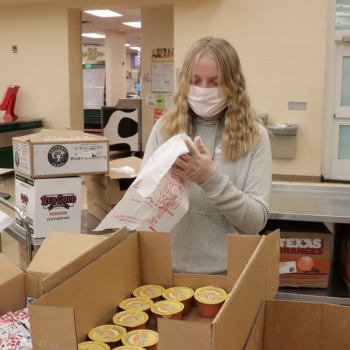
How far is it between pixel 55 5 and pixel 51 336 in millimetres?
7324

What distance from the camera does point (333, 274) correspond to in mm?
2924

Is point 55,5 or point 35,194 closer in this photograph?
point 35,194

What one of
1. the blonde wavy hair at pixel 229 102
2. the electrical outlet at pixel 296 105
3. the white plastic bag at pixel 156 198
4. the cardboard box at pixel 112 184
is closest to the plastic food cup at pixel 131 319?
the white plastic bag at pixel 156 198

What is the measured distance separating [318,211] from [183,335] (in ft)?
6.48

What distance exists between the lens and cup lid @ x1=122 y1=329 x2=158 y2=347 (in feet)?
3.08

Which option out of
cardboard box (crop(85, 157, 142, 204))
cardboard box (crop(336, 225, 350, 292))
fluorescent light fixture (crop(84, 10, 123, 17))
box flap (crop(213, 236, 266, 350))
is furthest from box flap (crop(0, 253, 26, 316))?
fluorescent light fixture (crop(84, 10, 123, 17))

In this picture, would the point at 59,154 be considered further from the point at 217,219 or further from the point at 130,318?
the point at 130,318

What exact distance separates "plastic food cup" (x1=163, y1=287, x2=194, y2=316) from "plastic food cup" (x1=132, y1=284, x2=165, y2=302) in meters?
0.02

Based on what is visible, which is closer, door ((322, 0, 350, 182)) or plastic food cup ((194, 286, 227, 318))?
plastic food cup ((194, 286, 227, 318))

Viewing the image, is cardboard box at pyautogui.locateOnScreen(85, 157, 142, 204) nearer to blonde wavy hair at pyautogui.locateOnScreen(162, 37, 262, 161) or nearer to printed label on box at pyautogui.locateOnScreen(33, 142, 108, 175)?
printed label on box at pyautogui.locateOnScreen(33, 142, 108, 175)

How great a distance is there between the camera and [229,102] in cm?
146

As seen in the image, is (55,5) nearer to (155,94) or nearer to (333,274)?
(155,94)

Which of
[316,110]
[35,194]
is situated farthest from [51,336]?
[316,110]

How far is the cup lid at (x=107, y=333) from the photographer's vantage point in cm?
96
